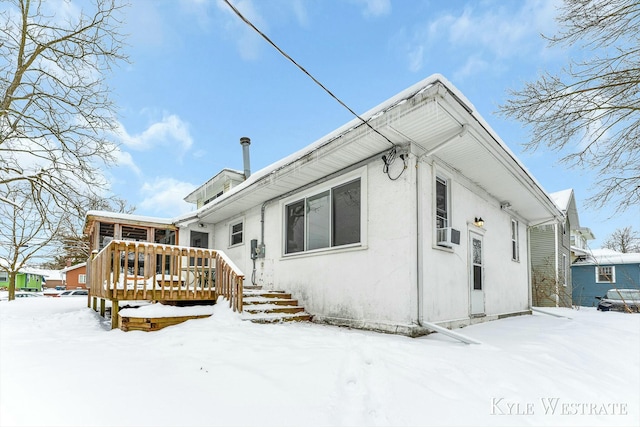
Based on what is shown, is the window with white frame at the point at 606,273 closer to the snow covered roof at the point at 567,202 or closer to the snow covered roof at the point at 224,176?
the snow covered roof at the point at 567,202

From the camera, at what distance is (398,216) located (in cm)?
518

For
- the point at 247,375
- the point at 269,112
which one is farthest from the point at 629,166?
the point at 269,112

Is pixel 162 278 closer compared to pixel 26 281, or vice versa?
pixel 162 278

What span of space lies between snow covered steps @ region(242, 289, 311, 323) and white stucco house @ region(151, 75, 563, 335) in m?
0.24

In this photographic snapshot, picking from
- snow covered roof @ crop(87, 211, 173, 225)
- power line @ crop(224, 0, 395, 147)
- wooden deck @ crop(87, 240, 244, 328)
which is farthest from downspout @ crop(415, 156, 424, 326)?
snow covered roof @ crop(87, 211, 173, 225)

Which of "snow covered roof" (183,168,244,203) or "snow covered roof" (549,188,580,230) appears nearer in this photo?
"snow covered roof" (183,168,244,203)

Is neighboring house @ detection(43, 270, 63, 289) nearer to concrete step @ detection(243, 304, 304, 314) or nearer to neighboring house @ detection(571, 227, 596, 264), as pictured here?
concrete step @ detection(243, 304, 304, 314)

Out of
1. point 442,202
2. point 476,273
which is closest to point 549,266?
point 476,273

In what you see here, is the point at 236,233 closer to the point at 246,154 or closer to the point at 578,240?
the point at 246,154

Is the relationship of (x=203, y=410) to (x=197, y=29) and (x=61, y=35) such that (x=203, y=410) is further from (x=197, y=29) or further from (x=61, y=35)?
(x=61, y=35)

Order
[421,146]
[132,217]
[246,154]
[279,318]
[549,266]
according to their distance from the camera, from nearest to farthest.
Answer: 1. [421,146]
2. [279,318]
3. [132,217]
4. [549,266]
5. [246,154]

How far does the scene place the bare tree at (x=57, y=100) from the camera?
7.32 m

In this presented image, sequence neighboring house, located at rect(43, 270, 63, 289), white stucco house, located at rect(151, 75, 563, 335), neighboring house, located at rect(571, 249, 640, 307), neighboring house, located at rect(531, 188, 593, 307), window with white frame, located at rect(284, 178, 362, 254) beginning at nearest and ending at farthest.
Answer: white stucco house, located at rect(151, 75, 563, 335), window with white frame, located at rect(284, 178, 362, 254), neighboring house, located at rect(531, 188, 593, 307), neighboring house, located at rect(571, 249, 640, 307), neighboring house, located at rect(43, 270, 63, 289)

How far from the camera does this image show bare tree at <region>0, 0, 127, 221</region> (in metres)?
7.32
